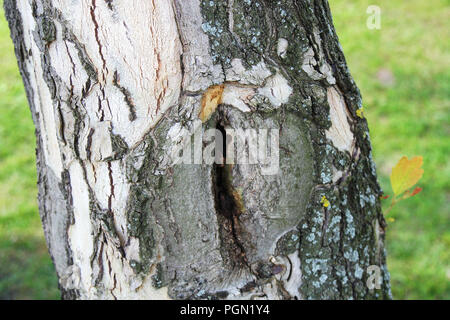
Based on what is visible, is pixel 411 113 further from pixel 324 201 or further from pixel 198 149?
pixel 198 149

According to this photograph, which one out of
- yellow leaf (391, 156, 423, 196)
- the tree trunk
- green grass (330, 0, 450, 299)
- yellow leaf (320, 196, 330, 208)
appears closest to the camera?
the tree trunk

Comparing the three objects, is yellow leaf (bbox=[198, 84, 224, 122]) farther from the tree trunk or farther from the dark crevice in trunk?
the dark crevice in trunk

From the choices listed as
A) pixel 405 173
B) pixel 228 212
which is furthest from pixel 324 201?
pixel 405 173

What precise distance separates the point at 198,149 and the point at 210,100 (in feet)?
0.49

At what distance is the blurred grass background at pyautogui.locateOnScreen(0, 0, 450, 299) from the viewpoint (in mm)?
2635

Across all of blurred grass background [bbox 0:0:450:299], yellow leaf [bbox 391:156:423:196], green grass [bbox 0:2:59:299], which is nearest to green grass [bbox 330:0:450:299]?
blurred grass background [bbox 0:0:450:299]

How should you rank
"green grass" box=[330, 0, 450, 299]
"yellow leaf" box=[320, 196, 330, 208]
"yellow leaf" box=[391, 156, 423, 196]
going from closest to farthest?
"yellow leaf" box=[320, 196, 330, 208] < "yellow leaf" box=[391, 156, 423, 196] < "green grass" box=[330, 0, 450, 299]

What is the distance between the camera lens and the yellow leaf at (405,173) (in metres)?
1.59

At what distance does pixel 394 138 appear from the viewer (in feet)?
10.9

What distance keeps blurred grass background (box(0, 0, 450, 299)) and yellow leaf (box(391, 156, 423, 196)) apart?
3.67ft

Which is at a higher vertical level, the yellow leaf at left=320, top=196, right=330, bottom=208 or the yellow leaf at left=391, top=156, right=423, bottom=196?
the yellow leaf at left=391, top=156, right=423, bottom=196

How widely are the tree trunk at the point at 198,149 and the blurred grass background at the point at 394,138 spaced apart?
49.3 inches

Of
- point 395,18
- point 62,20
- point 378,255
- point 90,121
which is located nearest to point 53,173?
point 90,121

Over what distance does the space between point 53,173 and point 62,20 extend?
50 centimetres
